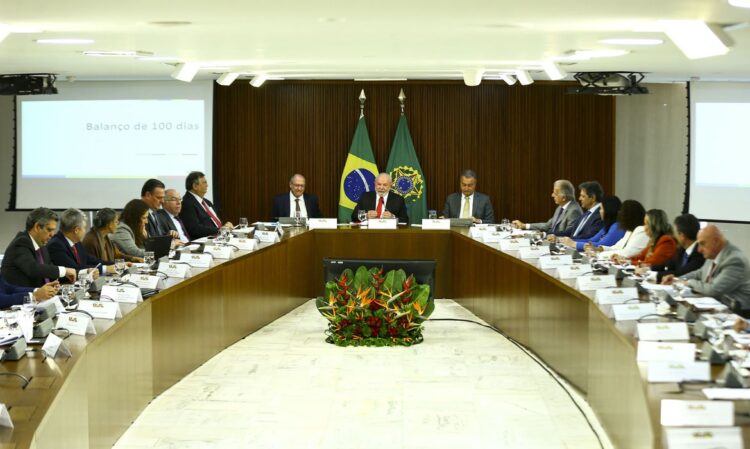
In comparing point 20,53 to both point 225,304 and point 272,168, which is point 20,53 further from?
point 272,168

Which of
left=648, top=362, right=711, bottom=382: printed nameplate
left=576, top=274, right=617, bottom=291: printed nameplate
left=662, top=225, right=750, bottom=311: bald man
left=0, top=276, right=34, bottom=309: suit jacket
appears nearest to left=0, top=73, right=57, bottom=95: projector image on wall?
left=0, top=276, right=34, bottom=309: suit jacket

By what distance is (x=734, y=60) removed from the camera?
30.0ft

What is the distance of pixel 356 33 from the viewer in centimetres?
692

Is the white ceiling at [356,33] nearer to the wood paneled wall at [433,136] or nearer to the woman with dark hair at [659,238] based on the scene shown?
the woman with dark hair at [659,238]

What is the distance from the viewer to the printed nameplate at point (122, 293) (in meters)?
5.56

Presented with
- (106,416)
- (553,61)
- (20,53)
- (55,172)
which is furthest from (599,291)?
(55,172)

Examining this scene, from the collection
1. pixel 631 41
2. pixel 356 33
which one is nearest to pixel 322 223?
pixel 356 33

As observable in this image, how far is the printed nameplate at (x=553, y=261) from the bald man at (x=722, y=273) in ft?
2.56

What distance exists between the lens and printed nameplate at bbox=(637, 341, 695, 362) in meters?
3.89

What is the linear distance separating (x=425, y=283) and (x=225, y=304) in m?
1.57

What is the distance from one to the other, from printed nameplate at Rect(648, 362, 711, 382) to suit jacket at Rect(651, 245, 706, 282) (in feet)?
11.0

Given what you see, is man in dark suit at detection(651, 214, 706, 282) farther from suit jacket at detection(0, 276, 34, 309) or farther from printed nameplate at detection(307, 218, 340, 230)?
suit jacket at detection(0, 276, 34, 309)

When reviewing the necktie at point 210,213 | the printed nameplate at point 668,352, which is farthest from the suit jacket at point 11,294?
the printed nameplate at point 668,352

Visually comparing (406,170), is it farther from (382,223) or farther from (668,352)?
Result: (668,352)
